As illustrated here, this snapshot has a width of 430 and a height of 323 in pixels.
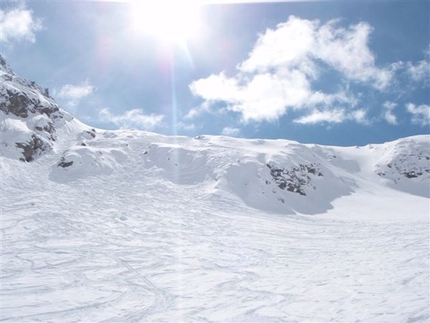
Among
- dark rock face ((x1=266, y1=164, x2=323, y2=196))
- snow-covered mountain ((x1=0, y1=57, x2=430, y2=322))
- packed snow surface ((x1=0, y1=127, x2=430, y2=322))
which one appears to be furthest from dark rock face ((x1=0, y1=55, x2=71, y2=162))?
dark rock face ((x1=266, y1=164, x2=323, y2=196))

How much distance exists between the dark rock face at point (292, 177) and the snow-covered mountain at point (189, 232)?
245 mm

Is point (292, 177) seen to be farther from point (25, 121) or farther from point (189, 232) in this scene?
point (25, 121)

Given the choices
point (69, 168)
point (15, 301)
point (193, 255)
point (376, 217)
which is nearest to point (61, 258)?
point (15, 301)

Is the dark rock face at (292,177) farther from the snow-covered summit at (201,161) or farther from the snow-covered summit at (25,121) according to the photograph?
the snow-covered summit at (25,121)

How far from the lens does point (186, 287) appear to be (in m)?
11.9

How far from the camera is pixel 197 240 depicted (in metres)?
19.2

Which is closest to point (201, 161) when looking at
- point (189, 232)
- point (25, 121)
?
point (189, 232)

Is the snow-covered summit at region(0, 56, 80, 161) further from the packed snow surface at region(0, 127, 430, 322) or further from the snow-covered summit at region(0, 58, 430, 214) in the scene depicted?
the packed snow surface at region(0, 127, 430, 322)

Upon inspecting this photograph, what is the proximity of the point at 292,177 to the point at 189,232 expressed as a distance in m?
22.5

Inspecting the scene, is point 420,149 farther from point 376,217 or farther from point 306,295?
point 306,295

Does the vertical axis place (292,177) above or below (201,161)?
below

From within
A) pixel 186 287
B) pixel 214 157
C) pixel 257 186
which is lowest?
pixel 186 287

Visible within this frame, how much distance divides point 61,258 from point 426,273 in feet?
45.5

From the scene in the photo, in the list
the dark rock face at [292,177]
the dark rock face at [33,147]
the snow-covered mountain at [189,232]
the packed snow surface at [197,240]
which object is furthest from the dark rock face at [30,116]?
the dark rock face at [292,177]
